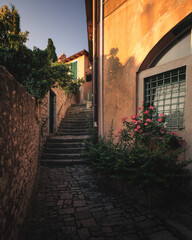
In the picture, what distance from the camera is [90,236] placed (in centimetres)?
195

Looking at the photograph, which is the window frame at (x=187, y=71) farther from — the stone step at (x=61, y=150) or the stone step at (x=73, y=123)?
the stone step at (x=73, y=123)

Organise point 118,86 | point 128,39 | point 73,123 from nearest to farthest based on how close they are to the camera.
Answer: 1. point 128,39
2. point 118,86
3. point 73,123

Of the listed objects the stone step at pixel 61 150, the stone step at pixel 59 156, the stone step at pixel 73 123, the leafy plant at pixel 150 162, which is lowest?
the stone step at pixel 59 156

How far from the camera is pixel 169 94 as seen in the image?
11.8 feet

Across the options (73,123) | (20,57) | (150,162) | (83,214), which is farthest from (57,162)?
(73,123)

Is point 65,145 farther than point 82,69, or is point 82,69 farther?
point 82,69

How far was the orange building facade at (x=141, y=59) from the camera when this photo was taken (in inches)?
129

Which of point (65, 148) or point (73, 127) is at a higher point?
point (73, 127)

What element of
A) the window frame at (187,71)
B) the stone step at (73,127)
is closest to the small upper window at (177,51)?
the window frame at (187,71)

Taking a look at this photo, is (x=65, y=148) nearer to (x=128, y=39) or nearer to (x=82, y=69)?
(x=128, y=39)

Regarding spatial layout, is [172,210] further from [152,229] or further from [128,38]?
[128,38]

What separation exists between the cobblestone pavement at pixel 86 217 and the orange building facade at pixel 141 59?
1793 millimetres

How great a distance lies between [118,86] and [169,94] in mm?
1604

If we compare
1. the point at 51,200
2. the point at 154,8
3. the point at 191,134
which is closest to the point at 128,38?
the point at 154,8
